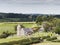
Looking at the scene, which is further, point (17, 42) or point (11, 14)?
point (11, 14)

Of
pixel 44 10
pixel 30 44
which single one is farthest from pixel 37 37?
pixel 44 10

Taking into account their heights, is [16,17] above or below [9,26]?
above

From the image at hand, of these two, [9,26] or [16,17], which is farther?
[16,17]

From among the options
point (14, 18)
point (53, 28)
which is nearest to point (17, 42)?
point (14, 18)

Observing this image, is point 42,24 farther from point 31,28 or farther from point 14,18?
point 14,18

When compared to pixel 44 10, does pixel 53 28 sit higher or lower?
lower

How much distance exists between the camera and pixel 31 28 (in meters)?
1.96

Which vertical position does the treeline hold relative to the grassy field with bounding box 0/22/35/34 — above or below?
above

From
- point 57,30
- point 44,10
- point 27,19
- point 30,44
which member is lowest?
point 30,44

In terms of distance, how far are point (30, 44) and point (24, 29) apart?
8.6 inches

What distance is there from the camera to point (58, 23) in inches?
79.1

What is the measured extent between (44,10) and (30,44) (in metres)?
0.54

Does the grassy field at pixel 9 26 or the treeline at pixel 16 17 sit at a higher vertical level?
the treeline at pixel 16 17

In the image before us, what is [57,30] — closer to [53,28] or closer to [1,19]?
[53,28]
